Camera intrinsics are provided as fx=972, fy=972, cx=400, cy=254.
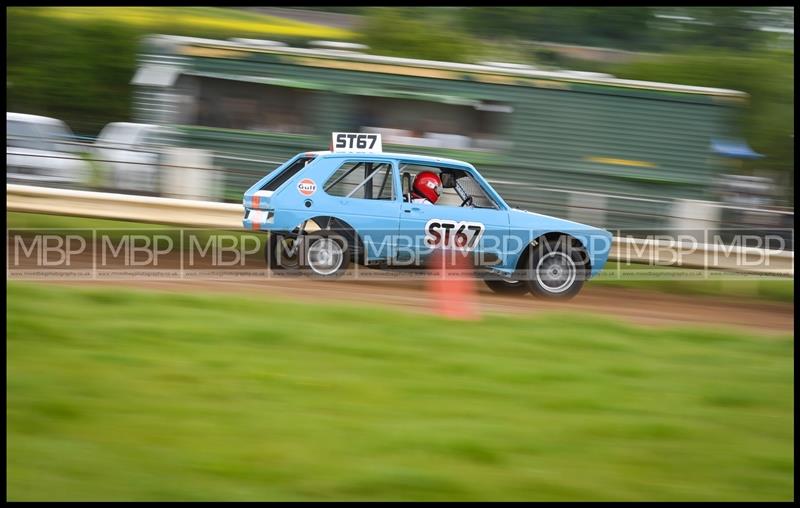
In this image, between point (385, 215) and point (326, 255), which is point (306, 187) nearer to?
point (326, 255)

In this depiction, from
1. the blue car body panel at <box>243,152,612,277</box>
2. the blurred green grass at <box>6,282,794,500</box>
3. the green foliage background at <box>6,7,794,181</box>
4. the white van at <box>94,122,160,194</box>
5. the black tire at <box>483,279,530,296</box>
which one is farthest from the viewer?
the green foliage background at <box>6,7,794,181</box>

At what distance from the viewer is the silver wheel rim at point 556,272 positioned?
34.6 feet

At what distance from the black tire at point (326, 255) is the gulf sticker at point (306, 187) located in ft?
1.56

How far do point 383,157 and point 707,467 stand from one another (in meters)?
6.10

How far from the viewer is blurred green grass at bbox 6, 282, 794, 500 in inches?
182

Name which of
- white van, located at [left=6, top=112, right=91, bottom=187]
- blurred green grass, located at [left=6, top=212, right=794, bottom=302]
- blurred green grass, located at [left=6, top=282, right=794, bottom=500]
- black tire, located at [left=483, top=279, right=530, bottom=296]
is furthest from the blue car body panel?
white van, located at [left=6, top=112, right=91, bottom=187]

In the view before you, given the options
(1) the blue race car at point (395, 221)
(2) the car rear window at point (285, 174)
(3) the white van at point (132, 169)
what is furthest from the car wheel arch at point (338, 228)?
(3) the white van at point (132, 169)

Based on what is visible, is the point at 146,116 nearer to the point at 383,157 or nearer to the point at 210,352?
the point at 383,157

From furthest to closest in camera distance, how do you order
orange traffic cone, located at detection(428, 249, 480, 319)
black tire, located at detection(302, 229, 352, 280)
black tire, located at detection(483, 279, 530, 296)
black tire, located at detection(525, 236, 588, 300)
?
black tire, located at detection(483, 279, 530, 296) < black tire, located at detection(525, 236, 588, 300) < black tire, located at detection(302, 229, 352, 280) < orange traffic cone, located at detection(428, 249, 480, 319)

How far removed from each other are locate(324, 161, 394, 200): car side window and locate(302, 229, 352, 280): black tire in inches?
19.7

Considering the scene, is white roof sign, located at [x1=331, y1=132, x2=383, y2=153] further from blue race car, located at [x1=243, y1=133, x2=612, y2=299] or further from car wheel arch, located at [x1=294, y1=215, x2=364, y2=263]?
car wheel arch, located at [x1=294, y1=215, x2=364, y2=263]

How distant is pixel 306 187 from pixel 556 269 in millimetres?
2846

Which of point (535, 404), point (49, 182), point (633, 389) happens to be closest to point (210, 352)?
point (535, 404)

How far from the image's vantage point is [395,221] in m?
10.4
